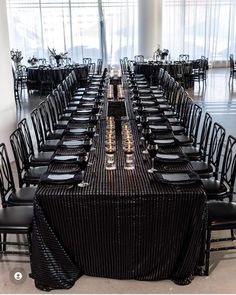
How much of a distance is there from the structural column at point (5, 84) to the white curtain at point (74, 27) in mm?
9710

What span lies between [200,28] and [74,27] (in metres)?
4.72

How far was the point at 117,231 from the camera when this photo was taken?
2.75m

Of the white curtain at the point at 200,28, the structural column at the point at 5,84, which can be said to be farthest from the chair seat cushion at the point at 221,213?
the white curtain at the point at 200,28

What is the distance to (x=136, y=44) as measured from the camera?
15219 millimetres

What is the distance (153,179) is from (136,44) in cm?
1296

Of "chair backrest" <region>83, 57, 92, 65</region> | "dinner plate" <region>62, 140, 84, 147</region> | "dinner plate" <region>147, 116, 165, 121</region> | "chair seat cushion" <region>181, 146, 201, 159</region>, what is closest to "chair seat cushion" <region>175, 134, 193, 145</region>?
"chair seat cushion" <region>181, 146, 201, 159</region>

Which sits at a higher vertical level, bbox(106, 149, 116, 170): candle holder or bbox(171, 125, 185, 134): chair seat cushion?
bbox(106, 149, 116, 170): candle holder

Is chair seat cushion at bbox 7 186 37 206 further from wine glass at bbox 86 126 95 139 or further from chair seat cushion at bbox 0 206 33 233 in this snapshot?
wine glass at bbox 86 126 95 139

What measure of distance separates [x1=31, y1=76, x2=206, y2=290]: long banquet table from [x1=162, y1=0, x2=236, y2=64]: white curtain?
13.5 meters

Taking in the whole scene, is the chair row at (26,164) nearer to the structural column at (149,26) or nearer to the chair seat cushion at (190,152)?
the chair seat cushion at (190,152)

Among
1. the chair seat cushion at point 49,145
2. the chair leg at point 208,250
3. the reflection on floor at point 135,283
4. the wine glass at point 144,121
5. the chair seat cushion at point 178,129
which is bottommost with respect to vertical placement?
the reflection on floor at point 135,283

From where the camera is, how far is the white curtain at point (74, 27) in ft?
47.9

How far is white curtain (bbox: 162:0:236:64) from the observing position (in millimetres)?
15289

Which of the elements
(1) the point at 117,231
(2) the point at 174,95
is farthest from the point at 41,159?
(2) the point at 174,95
